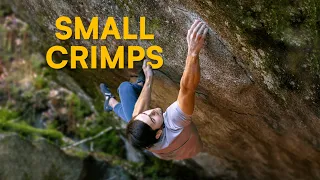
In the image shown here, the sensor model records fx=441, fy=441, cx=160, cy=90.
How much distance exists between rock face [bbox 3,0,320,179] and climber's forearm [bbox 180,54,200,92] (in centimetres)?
25

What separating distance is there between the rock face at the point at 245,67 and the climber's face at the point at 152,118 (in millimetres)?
469

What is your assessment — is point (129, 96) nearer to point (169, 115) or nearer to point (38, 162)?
point (169, 115)

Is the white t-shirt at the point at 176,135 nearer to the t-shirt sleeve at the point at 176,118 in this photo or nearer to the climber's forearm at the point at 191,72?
the t-shirt sleeve at the point at 176,118

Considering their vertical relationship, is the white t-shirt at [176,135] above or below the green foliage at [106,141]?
above

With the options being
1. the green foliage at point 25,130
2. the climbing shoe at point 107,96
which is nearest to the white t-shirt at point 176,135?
the climbing shoe at point 107,96

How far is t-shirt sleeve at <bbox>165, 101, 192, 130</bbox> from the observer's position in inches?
114

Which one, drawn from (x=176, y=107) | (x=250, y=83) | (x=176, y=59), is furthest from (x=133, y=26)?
(x=250, y=83)

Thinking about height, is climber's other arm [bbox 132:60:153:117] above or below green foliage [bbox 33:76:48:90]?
above

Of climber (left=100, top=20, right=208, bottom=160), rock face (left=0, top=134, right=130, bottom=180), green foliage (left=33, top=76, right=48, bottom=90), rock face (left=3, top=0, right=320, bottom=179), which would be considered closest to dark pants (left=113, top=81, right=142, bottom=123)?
climber (left=100, top=20, right=208, bottom=160)

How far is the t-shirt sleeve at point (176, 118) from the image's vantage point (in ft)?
9.50

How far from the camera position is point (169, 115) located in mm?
2969

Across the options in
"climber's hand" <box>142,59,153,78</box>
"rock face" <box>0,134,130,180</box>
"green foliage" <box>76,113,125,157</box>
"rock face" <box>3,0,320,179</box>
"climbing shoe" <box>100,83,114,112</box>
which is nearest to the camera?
"rock face" <box>3,0,320,179</box>

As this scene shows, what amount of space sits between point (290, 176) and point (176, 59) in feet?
6.84

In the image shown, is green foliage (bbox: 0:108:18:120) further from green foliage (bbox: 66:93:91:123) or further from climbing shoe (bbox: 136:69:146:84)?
climbing shoe (bbox: 136:69:146:84)
